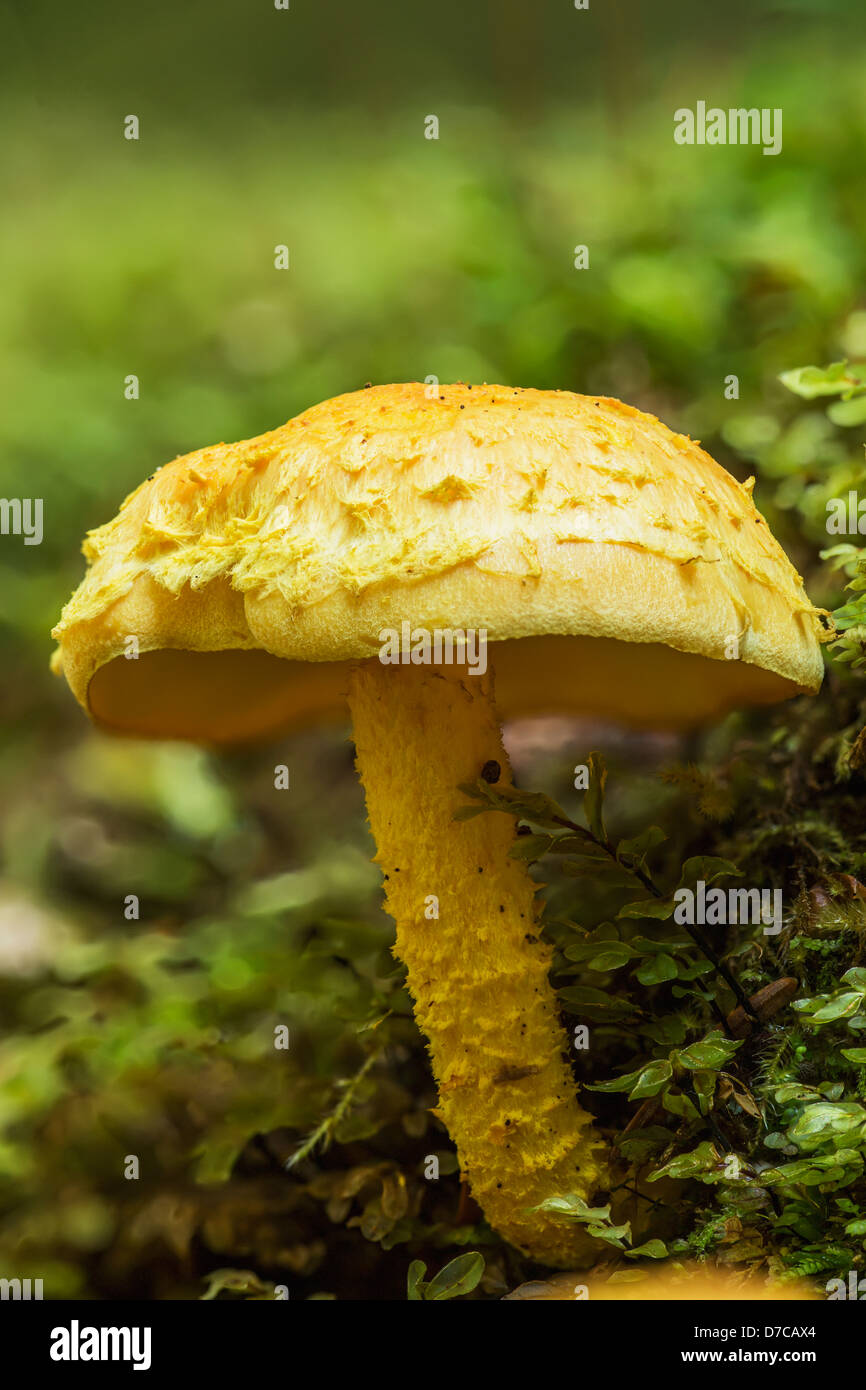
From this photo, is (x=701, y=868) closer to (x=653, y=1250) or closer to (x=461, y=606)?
(x=653, y=1250)

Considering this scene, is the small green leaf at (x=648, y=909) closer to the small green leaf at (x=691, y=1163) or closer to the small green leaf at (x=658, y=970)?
the small green leaf at (x=658, y=970)

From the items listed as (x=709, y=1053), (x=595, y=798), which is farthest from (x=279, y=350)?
(x=709, y=1053)

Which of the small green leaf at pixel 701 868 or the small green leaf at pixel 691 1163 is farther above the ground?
the small green leaf at pixel 701 868

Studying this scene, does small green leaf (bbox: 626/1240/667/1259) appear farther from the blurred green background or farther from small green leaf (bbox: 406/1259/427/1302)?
the blurred green background

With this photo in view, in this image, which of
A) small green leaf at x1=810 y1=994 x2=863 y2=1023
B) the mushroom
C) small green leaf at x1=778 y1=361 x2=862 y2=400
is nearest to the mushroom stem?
the mushroom

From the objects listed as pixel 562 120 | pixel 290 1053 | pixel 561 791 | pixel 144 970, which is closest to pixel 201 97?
pixel 562 120

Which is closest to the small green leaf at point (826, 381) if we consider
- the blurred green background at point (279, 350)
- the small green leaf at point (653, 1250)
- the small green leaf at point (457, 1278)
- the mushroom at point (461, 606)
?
the blurred green background at point (279, 350)

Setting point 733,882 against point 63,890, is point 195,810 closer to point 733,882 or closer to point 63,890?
point 63,890
